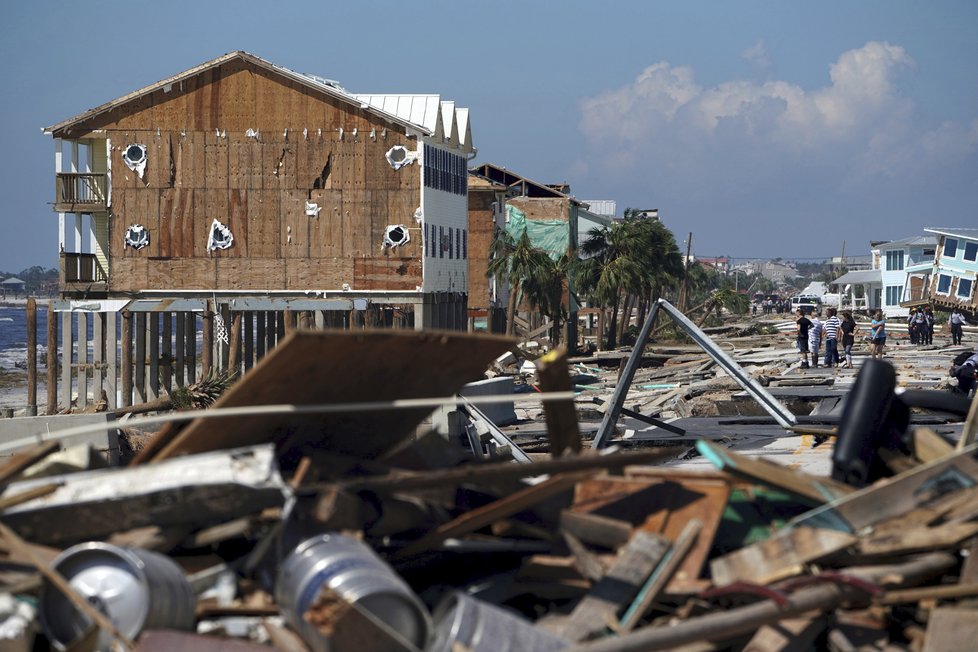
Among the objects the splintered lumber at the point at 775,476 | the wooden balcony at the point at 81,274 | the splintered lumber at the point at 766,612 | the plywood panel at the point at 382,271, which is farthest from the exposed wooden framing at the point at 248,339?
the splintered lumber at the point at 766,612

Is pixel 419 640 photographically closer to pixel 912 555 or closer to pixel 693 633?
pixel 693 633

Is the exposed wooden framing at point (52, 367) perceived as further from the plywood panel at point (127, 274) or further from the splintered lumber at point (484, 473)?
the splintered lumber at point (484, 473)

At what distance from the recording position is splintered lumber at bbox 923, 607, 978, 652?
5297 mm

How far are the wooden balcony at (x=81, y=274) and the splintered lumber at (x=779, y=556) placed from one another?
34.7m

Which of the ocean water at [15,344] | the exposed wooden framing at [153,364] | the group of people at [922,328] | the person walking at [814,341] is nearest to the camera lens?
the person walking at [814,341]

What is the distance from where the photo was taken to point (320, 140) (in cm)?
3794

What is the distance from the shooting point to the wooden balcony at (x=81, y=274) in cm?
3791

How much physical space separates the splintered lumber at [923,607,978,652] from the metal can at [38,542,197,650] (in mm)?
3068

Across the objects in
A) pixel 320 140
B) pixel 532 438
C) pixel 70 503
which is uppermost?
pixel 320 140

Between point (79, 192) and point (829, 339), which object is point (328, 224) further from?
point (829, 339)

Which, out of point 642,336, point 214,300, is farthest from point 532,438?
point 214,300

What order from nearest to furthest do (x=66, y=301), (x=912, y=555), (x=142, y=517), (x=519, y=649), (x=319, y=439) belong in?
(x=519, y=649) → (x=142, y=517) → (x=912, y=555) → (x=319, y=439) → (x=66, y=301)

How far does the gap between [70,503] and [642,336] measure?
8.05 meters

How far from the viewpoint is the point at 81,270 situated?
38.3 m
